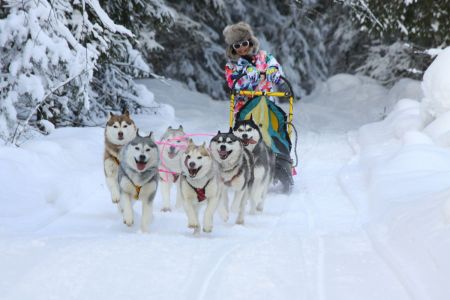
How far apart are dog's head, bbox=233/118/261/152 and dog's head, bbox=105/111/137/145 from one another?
1174mm

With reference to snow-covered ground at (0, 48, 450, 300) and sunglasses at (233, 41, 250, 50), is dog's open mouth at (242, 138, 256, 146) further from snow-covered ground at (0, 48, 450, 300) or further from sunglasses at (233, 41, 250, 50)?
sunglasses at (233, 41, 250, 50)

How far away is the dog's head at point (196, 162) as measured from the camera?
19.8 ft

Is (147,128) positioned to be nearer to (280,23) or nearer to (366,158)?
(366,158)

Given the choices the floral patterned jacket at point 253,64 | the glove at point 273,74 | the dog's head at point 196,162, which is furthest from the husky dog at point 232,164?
the floral patterned jacket at point 253,64

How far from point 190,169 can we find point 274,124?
258 cm

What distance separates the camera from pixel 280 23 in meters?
23.1

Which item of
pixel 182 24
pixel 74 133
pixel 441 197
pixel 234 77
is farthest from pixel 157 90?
pixel 441 197

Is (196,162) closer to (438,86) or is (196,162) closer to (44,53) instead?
(44,53)

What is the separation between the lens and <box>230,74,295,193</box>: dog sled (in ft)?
27.1

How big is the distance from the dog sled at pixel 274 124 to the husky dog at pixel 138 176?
212 centimetres

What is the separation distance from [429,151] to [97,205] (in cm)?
421

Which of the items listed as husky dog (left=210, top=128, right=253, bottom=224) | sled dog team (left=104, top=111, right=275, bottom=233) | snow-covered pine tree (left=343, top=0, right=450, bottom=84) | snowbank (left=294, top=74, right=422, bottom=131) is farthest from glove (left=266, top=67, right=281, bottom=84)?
snowbank (left=294, top=74, right=422, bottom=131)

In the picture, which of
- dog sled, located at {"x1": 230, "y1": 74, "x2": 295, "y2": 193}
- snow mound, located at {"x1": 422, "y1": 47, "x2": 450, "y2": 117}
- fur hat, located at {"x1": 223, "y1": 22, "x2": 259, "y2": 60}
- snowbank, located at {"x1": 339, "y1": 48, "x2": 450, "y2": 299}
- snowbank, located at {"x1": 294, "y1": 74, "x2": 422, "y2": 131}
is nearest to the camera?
snowbank, located at {"x1": 339, "y1": 48, "x2": 450, "y2": 299}

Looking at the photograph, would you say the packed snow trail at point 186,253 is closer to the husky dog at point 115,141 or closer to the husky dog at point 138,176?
the husky dog at point 138,176
